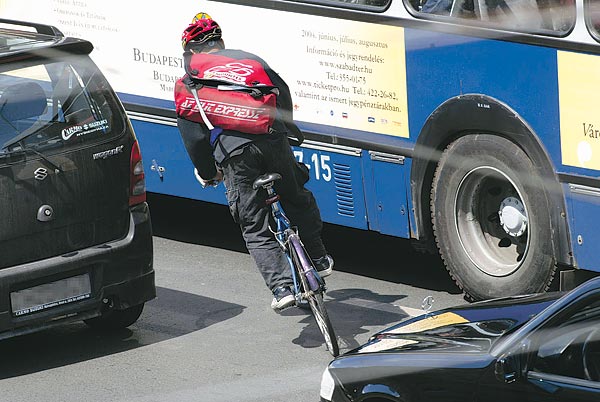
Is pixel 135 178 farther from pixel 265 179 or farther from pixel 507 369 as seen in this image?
pixel 507 369

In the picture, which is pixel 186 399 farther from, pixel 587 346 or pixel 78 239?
pixel 587 346

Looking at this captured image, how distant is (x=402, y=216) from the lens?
9023 millimetres

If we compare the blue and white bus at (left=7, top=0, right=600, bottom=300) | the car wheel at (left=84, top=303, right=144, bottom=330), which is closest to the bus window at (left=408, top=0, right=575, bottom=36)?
the blue and white bus at (left=7, top=0, right=600, bottom=300)

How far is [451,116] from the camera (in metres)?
8.56

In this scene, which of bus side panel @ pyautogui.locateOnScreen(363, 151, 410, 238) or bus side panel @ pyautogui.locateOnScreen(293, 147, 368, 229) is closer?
bus side panel @ pyautogui.locateOnScreen(363, 151, 410, 238)

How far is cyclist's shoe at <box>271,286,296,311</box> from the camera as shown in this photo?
7816 mm

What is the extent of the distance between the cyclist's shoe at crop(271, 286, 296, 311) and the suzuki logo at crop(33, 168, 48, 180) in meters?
1.41

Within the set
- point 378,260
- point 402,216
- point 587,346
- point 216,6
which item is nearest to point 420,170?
point 402,216

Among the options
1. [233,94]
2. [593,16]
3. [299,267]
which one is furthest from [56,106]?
[593,16]

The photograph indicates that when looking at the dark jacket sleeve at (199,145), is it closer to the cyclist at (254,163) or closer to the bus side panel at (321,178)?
the cyclist at (254,163)

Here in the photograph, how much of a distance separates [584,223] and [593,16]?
44.7 inches

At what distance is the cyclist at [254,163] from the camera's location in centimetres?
794

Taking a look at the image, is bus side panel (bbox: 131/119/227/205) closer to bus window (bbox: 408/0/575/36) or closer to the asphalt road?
the asphalt road

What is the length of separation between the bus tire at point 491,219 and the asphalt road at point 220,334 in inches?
11.6
